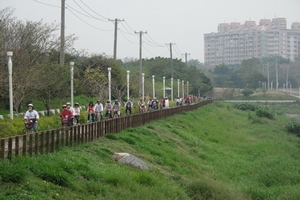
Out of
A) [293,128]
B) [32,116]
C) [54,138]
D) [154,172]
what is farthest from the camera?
[293,128]

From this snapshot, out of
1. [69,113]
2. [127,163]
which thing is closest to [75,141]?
[127,163]

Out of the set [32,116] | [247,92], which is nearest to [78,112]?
[32,116]

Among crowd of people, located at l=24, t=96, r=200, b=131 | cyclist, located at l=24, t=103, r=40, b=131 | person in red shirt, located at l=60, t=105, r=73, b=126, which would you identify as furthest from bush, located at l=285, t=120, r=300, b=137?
cyclist, located at l=24, t=103, r=40, b=131

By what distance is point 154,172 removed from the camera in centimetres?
1708

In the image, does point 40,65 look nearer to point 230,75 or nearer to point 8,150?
point 8,150

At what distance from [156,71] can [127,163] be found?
271 feet

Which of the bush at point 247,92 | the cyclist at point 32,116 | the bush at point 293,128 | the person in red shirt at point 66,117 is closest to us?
the cyclist at point 32,116

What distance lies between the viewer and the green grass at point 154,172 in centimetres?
1205

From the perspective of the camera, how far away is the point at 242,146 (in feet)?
118

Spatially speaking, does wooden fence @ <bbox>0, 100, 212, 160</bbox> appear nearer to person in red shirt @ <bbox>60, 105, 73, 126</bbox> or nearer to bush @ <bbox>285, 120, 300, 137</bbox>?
person in red shirt @ <bbox>60, 105, 73, 126</bbox>

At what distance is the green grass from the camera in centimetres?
1205

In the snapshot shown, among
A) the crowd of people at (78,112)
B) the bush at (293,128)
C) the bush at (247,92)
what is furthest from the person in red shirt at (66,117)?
the bush at (247,92)

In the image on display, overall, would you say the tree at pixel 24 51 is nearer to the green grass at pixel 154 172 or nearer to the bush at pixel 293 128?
the green grass at pixel 154 172

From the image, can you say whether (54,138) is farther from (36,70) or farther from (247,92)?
(247,92)
